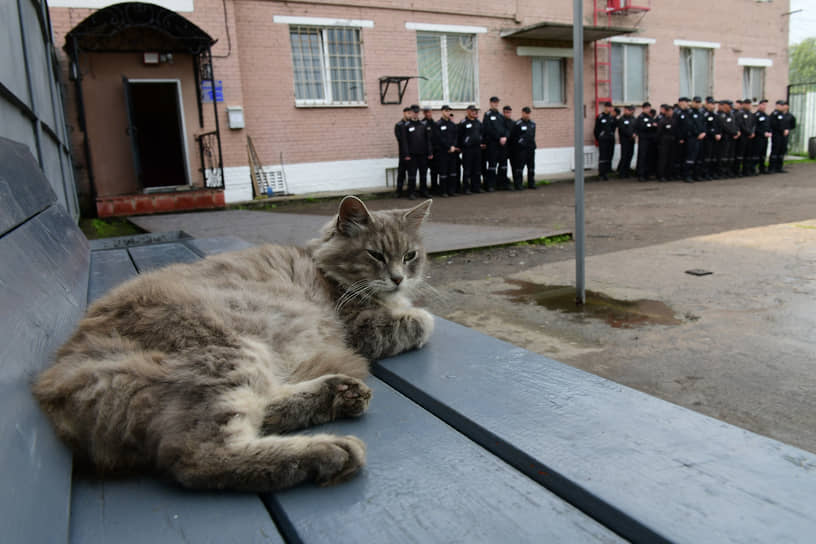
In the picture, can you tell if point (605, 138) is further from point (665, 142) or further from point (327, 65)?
point (327, 65)

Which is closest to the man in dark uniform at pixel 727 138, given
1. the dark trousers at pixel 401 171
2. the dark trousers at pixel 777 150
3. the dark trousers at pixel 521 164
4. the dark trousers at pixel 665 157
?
the dark trousers at pixel 777 150

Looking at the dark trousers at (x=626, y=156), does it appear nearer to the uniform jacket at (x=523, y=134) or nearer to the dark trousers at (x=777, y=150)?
the uniform jacket at (x=523, y=134)

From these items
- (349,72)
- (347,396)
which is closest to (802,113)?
(349,72)

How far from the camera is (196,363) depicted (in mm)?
1455

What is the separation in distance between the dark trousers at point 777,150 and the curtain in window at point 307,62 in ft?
52.5

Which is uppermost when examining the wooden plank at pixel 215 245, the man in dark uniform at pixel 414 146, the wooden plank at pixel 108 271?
the man in dark uniform at pixel 414 146

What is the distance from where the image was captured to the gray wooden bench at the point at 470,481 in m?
1.00

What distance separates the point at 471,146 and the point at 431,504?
1626 centimetres

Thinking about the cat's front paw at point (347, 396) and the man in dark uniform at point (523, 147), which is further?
the man in dark uniform at point (523, 147)

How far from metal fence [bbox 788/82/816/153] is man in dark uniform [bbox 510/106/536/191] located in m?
15.2

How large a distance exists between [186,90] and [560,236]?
10456mm

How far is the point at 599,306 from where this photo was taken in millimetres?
4793

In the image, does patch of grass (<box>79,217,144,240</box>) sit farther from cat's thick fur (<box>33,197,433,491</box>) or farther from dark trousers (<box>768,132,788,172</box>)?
dark trousers (<box>768,132,788,172</box>)

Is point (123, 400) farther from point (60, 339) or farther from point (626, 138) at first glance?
point (626, 138)
